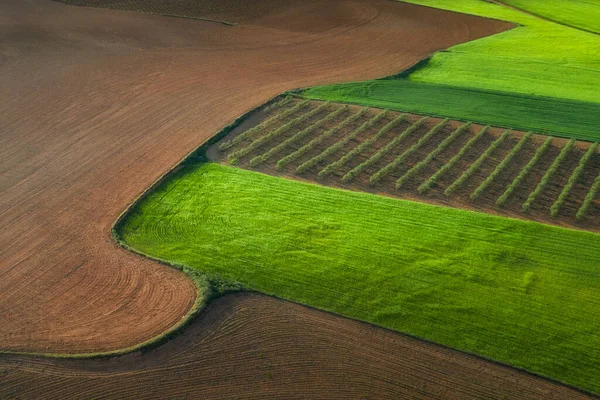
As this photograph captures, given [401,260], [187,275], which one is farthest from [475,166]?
[187,275]

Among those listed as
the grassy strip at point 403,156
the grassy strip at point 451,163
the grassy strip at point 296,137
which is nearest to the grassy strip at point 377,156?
the grassy strip at point 403,156

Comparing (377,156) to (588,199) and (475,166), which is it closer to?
(475,166)

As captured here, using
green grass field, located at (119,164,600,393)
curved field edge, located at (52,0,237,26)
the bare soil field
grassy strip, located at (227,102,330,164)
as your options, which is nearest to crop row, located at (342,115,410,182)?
green grass field, located at (119,164,600,393)

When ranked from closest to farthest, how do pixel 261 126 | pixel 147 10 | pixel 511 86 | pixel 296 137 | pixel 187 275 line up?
1. pixel 187 275
2. pixel 296 137
3. pixel 261 126
4. pixel 511 86
5. pixel 147 10


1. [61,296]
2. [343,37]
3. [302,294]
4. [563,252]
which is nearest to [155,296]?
[61,296]

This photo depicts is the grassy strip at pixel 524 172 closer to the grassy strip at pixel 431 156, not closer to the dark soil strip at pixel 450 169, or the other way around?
the dark soil strip at pixel 450 169

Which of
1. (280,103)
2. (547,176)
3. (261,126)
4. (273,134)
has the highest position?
Result: (280,103)

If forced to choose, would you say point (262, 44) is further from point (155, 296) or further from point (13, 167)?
point (155, 296)
